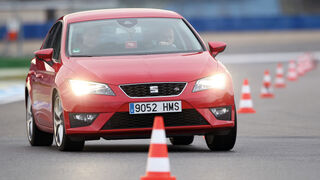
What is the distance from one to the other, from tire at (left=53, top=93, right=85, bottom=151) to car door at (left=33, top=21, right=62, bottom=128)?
0.25m

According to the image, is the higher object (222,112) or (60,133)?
(222,112)

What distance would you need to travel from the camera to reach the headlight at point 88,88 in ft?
30.3

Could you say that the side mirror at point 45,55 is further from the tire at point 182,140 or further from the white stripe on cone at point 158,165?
the white stripe on cone at point 158,165

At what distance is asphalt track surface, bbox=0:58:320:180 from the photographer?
781 cm

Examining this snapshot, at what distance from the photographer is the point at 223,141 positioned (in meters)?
9.64

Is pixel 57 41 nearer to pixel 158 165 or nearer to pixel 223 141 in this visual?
pixel 223 141

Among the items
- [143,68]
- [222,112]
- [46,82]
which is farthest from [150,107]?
[46,82]

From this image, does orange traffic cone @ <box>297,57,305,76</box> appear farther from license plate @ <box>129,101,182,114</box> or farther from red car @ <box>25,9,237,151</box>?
license plate @ <box>129,101,182,114</box>

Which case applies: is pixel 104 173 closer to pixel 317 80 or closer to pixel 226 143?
pixel 226 143

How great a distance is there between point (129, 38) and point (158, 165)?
11.8ft

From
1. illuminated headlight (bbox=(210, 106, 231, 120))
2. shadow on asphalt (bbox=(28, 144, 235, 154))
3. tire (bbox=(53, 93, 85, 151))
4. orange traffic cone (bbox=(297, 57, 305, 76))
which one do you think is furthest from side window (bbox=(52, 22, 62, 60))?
orange traffic cone (bbox=(297, 57, 305, 76))

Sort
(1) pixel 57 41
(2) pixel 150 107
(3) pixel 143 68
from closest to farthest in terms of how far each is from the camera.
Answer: (2) pixel 150 107
(3) pixel 143 68
(1) pixel 57 41

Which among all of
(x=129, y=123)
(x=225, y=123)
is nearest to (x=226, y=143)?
(x=225, y=123)

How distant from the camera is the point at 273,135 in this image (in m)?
12.3
